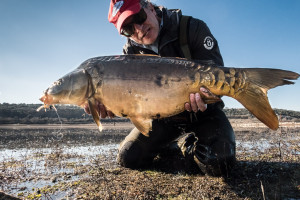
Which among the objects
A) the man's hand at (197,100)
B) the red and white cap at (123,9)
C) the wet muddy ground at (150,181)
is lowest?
the wet muddy ground at (150,181)

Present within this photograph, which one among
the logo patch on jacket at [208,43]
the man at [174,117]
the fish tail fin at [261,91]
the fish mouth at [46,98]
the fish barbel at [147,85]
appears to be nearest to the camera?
the fish tail fin at [261,91]

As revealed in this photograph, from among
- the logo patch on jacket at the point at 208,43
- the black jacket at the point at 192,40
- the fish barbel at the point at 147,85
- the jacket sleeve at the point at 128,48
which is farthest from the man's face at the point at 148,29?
the fish barbel at the point at 147,85

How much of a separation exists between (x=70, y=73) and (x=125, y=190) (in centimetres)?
163

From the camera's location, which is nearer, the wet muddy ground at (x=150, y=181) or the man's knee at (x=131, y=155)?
the wet muddy ground at (x=150, y=181)

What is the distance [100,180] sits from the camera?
360 cm

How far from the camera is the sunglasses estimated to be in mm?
3627

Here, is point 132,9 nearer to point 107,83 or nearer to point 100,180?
point 107,83

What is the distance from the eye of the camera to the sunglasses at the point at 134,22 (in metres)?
3.63

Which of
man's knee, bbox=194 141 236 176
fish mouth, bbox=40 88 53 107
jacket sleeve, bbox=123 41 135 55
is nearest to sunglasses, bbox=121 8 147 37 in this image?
jacket sleeve, bbox=123 41 135 55

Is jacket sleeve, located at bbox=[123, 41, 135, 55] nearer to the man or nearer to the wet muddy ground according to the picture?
the man

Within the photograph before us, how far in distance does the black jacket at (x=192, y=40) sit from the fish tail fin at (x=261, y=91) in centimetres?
130

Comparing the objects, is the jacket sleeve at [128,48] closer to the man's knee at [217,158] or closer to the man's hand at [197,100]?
the man's hand at [197,100]

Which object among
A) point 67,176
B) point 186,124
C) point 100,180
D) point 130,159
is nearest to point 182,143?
point 186,124

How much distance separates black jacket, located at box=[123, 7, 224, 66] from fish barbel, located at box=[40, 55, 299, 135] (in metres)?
1.22
